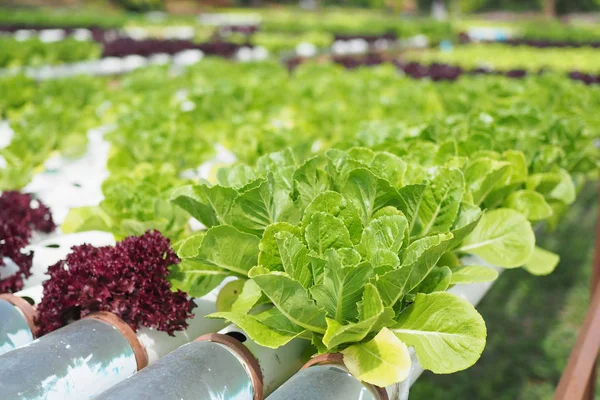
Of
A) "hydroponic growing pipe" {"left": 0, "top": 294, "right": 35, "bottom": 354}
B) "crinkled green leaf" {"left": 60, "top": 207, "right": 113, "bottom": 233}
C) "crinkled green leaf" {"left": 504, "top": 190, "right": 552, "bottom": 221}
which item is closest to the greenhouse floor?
"crinkled green leaf" {"left": 504, "top": 190, "right": 552, "bottom": 221}

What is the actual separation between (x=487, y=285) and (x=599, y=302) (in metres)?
0.89

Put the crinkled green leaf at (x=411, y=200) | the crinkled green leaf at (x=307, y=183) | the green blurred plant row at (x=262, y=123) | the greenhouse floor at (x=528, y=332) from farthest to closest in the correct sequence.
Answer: the greenhouse floor at (x=528, y=332) < the green blurred plant row at (x=262, y=123) < the crinkled green leaf at (x=307, y=183) < the crinkled green leaf at (x=411, y=200)

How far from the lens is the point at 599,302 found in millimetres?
2904

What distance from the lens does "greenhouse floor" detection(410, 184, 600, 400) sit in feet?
14.7

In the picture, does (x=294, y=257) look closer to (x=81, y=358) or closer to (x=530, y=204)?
(x=81, y=358)

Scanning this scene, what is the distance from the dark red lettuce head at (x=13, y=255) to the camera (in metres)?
2.21

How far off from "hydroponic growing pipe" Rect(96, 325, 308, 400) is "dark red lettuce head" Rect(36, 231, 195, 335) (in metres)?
0.22

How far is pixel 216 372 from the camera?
5.04 feet

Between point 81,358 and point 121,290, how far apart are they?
27 cm

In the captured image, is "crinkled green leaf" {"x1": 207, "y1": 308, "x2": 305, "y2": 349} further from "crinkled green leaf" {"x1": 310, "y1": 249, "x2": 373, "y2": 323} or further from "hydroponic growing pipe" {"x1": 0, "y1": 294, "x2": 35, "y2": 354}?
"hydroponic growing pipe" {"x1": 0, "y1": 294, "x2": 35, "y2": 354}

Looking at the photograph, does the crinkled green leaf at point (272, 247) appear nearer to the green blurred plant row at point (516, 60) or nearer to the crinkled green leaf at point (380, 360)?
the crinkled green leaf at point (380, 360)

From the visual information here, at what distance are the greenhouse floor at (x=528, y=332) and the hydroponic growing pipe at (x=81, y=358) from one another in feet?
10.0

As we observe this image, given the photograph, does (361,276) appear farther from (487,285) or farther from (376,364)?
(487,285)

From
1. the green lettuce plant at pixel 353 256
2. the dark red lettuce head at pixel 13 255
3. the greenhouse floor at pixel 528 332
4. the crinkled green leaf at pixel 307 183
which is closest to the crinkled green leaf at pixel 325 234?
the green lettuce plant at pixel 353 256
